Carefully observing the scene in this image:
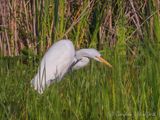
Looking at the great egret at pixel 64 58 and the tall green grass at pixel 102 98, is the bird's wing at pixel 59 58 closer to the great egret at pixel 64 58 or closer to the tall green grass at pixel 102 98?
the great egret at pixel 64 58

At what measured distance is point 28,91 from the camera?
359cm

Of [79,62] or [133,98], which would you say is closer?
[133,98]

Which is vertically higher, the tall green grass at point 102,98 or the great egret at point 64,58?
the great egret at point 64,58

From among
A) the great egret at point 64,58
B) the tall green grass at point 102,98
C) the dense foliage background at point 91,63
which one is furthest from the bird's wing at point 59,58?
the tall green grass at point 102,98

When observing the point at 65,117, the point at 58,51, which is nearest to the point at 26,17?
the point at 58,51

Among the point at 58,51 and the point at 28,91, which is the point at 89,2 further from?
the point at 28,91

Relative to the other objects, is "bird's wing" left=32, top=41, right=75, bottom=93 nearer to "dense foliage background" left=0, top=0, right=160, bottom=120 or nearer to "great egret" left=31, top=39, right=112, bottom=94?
"great egret" left=31, top=39, right=112, bottom=94

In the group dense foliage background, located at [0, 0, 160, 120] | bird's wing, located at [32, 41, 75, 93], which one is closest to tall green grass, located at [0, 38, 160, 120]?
dense foliage background, located at [0, 0, 160, 120]

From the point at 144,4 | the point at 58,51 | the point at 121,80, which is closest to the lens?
the point at 121,80

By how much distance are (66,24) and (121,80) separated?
110 inches

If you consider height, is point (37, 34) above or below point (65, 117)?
above

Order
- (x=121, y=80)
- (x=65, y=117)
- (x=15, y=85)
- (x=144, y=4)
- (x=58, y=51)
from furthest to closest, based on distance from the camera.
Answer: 1. (x=144, y=4)
2. (x=58, y=51)
3. (x=15, y=85)
4. (x=121, y=80)
5. (x=65, y=117)

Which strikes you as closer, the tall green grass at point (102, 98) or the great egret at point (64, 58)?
the tall green grass at point (102, 98)

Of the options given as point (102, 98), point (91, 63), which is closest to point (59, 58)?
point (91, 63)
